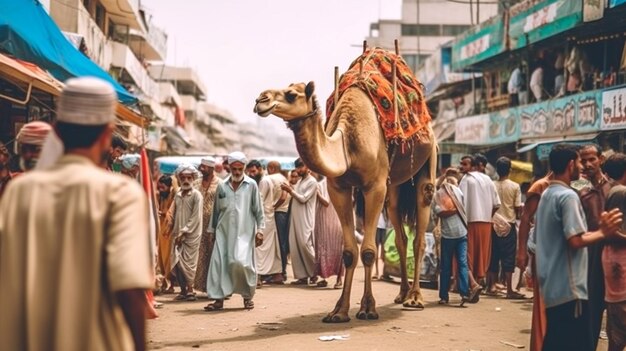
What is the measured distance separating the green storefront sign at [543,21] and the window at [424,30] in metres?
38.7

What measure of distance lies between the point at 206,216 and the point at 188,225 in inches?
12.4

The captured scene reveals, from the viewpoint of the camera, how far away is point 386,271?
1284 centimetres

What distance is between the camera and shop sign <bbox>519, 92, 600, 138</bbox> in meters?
18.7

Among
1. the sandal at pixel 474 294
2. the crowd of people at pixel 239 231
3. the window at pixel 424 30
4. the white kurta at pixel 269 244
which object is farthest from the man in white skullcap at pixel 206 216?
the window at pixel 424 30

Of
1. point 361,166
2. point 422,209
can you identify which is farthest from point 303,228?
point 361,166

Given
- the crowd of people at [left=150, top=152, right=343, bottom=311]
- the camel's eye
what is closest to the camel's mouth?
the camel's eye

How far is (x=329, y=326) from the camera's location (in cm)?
816

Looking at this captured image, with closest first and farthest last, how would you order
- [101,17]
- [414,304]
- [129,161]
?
[129,161] < [414,304] < [101,17]

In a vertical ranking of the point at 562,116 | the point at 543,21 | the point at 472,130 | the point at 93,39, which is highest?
the point at 93,39

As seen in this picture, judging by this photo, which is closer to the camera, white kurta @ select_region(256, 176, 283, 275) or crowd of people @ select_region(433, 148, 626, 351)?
crowd of people @ select_region(433, 148, 626, 351)

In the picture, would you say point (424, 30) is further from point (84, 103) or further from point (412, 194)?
point (84, 103)

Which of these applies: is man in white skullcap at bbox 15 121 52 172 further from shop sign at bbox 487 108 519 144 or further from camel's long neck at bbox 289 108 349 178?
shop sign at bbox 487 108 519 144

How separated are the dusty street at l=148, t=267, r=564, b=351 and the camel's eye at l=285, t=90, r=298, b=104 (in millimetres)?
2236

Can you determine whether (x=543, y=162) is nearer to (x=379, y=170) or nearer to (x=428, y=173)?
(x=428, y=173)
